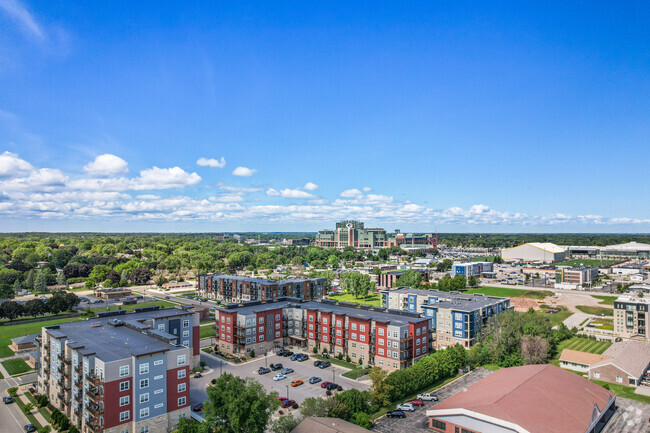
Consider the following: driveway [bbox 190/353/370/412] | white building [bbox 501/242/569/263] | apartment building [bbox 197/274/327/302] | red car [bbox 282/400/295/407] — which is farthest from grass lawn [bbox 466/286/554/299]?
white building [bbox 501/242/569/263]

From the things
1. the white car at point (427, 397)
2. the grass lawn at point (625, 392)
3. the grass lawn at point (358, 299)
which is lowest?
the grass lawn at point (358, 299)

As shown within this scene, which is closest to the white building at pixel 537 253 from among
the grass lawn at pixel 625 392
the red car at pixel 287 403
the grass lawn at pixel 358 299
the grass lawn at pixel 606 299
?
the grass lawn at pixel 606 299

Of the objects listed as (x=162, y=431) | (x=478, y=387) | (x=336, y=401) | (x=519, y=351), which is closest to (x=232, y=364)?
(x=162, y=431)

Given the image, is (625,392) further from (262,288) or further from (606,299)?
(606,299)

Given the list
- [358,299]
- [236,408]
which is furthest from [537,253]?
[236,408]

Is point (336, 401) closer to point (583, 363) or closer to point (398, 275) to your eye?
point (583, 363)

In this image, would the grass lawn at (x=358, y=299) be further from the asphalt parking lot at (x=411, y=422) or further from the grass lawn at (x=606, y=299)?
the asphalt parking lot at (x=411, y=422)
